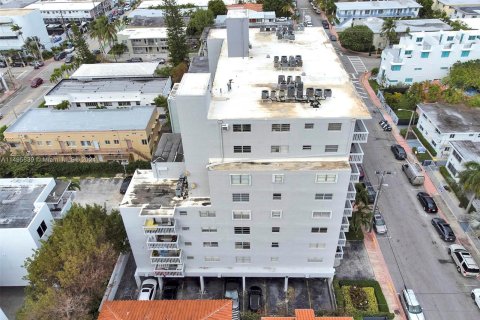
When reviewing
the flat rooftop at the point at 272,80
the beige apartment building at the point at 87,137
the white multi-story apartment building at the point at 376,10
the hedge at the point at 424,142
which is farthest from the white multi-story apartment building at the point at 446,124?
the white multi-story apartment building at the point at 376,10

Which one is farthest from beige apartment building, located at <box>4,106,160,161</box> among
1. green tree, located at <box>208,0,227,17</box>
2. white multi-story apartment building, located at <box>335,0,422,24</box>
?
white multi-story apartment building, located at <box>335,0,422,24</box>

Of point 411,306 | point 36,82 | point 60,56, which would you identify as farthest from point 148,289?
point 60,56

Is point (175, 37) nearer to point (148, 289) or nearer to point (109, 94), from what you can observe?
point (109, 94)

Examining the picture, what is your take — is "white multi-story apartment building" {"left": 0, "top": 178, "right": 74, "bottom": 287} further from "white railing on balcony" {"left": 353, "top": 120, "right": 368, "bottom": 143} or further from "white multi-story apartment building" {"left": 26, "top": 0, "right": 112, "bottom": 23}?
"white multi-story apartment building" {"left": 26, "top": 0, "right": 112, "bottom": 23}

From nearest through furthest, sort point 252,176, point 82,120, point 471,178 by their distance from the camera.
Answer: point 252,176 → point 471,178 → point 82,120

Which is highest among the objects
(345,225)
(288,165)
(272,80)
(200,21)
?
(272,80)

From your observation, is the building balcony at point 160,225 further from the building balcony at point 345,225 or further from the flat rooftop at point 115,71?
the flat rooftop at point 115,71

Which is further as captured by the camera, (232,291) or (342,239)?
(232,291)

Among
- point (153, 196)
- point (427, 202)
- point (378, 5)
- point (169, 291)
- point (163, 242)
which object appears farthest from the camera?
point (378, 5)
